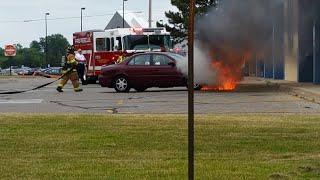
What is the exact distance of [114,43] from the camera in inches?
1277

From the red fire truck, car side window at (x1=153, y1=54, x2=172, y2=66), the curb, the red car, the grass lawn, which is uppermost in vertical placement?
the red fire truck

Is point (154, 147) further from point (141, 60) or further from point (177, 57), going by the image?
point (141, 60)

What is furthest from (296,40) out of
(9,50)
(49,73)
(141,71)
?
(49,73)

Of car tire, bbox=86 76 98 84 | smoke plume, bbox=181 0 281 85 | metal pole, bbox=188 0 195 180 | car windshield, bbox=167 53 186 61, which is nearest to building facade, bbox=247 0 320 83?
smoke plume, bbox=181 0 281 85

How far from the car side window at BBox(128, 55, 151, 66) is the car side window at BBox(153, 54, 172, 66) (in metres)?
0.21

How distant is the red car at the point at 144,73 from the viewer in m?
23.3

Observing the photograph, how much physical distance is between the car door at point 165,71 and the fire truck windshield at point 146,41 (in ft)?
23.1

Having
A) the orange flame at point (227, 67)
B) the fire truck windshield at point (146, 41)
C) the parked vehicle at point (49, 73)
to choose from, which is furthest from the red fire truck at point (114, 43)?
the parked vehicle at point (49, 73)

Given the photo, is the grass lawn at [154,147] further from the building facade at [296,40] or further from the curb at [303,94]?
the building facade at [296,40]

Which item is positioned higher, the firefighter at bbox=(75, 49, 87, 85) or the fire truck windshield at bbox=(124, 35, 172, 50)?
the fire truck windshield at bbox=(124, 35, 172, 50)

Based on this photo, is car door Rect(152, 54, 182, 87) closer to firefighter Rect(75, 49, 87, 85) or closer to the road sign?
firefighter Rect(75, 49, 87, 85)

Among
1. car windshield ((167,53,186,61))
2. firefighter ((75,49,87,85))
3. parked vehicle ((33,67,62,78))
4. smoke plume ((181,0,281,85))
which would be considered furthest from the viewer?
parked vehicle ((33,67,62,78))

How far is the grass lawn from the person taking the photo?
7441 mm

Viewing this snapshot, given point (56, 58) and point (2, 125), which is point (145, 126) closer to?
point (2, 125)
